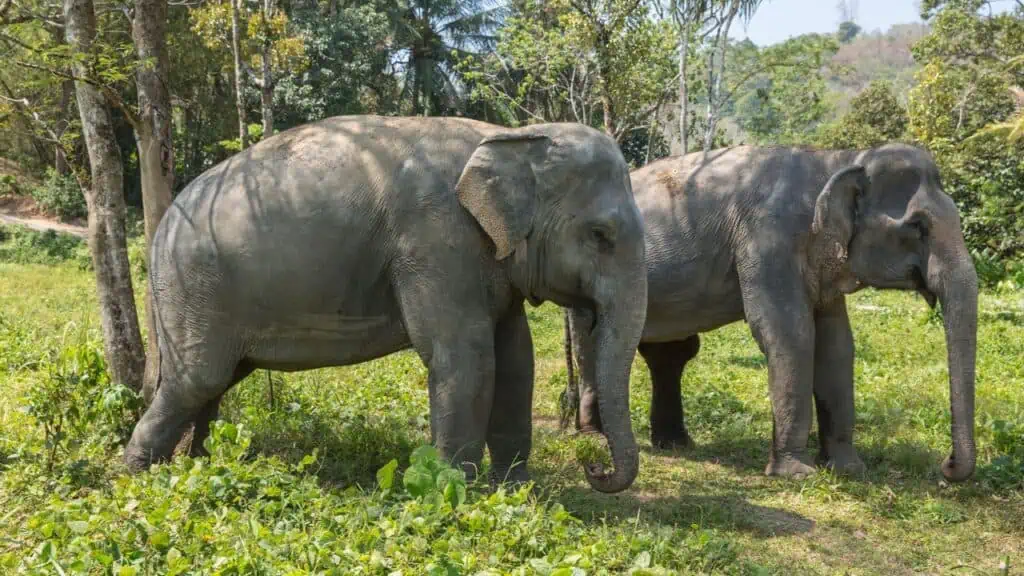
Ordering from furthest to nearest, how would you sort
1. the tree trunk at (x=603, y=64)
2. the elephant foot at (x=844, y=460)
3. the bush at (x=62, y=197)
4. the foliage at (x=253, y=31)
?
the bush at (x=62, y=197)
the foliage at (x=253, y=31)
the tree trunk at (x=603, y=64)
the elephant foot at (x=844, y=460)

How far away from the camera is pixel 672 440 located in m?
7.25

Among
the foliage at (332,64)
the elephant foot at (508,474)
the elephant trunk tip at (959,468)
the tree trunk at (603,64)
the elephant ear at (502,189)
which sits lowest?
the elephant trunk tip at (959,468)

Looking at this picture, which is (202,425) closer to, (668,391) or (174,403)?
(174,403)

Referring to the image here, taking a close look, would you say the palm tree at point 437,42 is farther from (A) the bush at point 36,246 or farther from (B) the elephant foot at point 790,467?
(B) the elephant foot at point 790,467

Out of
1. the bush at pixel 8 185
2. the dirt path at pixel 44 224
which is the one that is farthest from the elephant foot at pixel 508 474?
the bush at pixel 8 185

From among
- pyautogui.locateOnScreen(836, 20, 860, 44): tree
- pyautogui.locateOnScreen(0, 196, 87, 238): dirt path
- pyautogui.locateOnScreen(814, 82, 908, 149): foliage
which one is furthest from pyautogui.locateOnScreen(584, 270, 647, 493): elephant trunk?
pyautogui.locateOnScreen(836, 20, 860, 44): tree

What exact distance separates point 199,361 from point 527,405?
177 cm

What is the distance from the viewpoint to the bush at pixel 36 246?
1911cm

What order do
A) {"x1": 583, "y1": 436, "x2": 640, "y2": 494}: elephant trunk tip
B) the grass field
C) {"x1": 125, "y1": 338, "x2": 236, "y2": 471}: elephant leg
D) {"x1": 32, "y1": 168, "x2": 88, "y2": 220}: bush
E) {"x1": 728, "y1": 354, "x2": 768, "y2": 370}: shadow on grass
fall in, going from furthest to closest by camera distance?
{"x1": 32, "y1": 168, "x2": 88, "y2": 220}: bush
{"x1": 728, "y1": 354, "x2": 768, "y2": 370}: shadow on grass
{"x1": 125, "y1": 338, "x2": 236, "y2": 471}: elephant leg
{"x1": 583, "y1": 436, "x2": 640, "y2": 494}: elephant trunk tip
the grass field

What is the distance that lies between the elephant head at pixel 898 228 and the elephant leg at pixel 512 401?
2.12 meters

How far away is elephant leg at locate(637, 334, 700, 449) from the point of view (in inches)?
286

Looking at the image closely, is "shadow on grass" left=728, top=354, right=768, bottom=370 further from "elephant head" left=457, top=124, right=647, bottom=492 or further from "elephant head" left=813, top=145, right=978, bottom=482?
"elephant head" left=457, top=124, right=647, bottom=492

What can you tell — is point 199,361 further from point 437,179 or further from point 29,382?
point 29,382

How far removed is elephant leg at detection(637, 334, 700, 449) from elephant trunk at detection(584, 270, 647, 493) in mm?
2624
